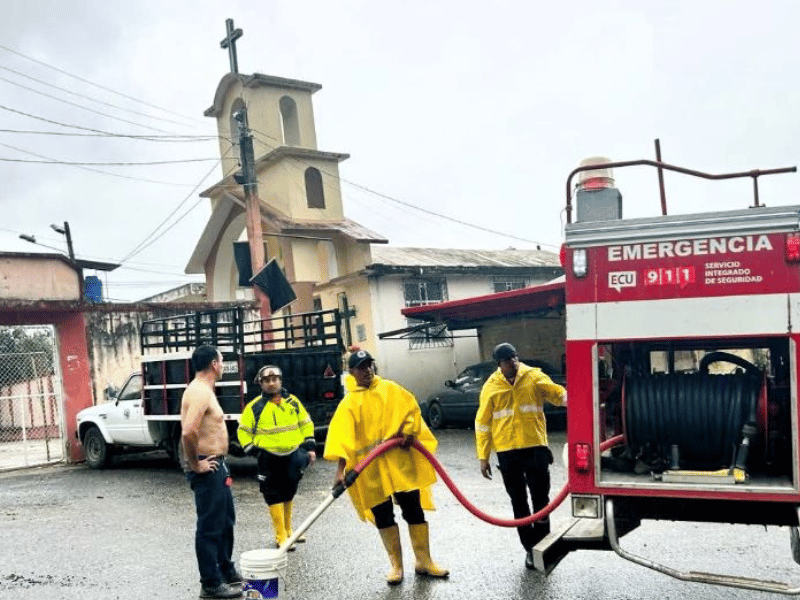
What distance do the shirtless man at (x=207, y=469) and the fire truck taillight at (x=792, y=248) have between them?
382 centimetres

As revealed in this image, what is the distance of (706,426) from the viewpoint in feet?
16.0

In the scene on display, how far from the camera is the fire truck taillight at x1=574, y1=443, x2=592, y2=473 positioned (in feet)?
15.6

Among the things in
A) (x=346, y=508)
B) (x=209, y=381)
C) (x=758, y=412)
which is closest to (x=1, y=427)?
(x=346, y=508)

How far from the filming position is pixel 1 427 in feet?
81.0

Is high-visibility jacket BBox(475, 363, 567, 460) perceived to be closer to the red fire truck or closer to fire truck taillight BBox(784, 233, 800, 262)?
the red fire truck

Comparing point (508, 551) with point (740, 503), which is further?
point (508, 551)

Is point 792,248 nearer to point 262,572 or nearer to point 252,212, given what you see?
point 262,572

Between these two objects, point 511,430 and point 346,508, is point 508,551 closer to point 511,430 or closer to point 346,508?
point 511,430

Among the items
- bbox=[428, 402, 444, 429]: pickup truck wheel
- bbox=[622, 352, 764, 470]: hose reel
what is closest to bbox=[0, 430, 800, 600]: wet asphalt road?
bbox=[622, 352, 764, 470]: hose reel

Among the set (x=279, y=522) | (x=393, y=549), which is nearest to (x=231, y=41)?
(x=279, y=522)

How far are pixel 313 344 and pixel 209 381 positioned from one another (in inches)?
318

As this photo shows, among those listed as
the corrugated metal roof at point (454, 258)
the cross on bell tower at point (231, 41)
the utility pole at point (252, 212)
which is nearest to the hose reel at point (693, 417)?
the utility pole at point (252, 212)

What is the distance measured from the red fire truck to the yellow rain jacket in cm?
140

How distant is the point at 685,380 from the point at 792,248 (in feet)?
3.50
